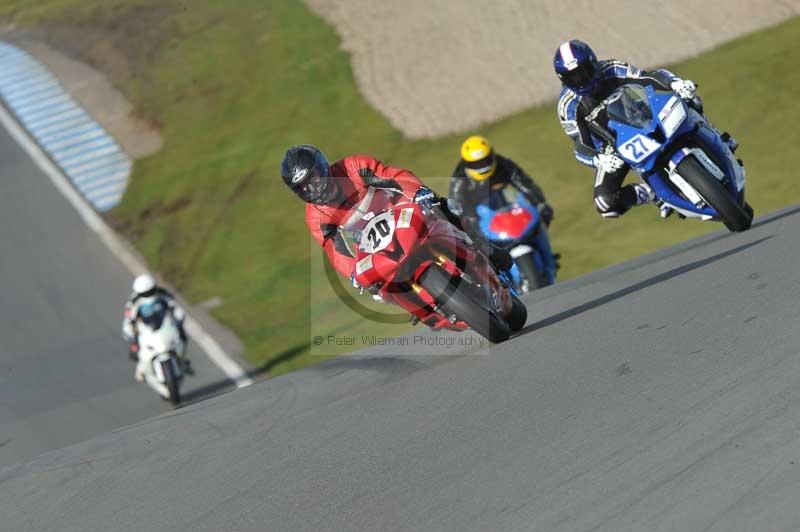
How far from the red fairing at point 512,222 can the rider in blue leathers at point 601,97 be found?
1255mm

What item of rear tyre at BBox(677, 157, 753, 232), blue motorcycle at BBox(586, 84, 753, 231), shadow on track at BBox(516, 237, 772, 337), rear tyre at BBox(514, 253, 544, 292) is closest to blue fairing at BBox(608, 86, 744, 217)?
blue motorcycle at BBox(586, 84, 753, 231)

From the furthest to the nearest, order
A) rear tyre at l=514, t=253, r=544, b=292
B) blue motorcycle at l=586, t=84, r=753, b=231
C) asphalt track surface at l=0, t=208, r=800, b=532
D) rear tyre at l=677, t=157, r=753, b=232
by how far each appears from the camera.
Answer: rear tyre at l=514, t=253, r=544, b=292 → blue motorcycle at l=586, t=84, r=753, b=231 → rear tyre at l=677, t=157, r=753, b=232 → asphalt track surface at l=0, t=208, r=800, b=532

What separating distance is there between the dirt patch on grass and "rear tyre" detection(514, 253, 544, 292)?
28.3 feet

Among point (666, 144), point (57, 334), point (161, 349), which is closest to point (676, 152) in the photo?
point (666, 144)

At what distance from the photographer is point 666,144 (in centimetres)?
900

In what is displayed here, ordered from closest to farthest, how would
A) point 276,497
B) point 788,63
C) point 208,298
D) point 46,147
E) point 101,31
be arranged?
point 276,497
point 208,298
point 788,63
point 46,147
point 101,31

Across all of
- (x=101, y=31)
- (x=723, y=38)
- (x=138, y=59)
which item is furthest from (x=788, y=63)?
(x=101, y=31)

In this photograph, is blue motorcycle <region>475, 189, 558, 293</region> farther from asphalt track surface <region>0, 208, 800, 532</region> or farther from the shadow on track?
asphalt track surface <region>0, 208, 800, 532</region>

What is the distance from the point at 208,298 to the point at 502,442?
39.0ft

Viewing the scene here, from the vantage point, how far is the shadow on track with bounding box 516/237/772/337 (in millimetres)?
7851

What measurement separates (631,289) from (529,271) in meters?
3.18

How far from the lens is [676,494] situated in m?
4.11

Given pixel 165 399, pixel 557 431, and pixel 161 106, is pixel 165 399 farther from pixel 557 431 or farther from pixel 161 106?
pixel 161 106

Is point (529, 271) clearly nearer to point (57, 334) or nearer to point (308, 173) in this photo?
point (308, 173)
